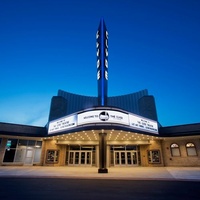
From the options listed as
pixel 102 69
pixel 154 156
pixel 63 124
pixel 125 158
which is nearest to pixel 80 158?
pixel 125 158

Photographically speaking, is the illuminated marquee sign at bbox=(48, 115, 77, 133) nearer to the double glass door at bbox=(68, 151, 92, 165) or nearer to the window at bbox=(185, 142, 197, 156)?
the double glass door at bbox=(68, 151, 92, 165)

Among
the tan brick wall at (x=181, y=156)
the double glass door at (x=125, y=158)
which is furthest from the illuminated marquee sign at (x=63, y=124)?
the tan brick wall at (x=181, y=156)

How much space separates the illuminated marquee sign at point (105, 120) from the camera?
1504 centimetres

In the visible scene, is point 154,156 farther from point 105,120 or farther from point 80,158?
point 105,120

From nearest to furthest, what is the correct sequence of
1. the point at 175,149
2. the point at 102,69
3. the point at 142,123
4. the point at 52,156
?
the point at 142,123 → the point at 102,69 → the point at 175,149 → the point at 52,156

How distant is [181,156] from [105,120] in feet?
51.2

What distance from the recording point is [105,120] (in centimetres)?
1491

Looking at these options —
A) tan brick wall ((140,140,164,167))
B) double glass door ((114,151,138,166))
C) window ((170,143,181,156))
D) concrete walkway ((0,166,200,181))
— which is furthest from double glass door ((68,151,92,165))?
window ((170,143,181,156))

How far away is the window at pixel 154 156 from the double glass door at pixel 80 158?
10233 mm

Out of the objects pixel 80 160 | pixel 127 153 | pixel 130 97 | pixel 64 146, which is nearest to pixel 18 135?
pixel 64 146

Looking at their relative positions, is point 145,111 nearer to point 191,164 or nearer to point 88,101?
point 191,164

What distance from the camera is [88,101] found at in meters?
49.9

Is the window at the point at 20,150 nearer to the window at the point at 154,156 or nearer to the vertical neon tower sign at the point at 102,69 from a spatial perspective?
the vertical neon tower sign at the point at 102,69

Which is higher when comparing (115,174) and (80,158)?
(80,158)
